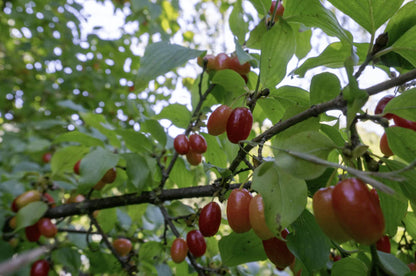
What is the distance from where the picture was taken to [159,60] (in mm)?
833

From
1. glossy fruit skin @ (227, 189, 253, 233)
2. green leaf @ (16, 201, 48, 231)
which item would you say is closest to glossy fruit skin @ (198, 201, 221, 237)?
glossy fruit skin @ (227, 189, 253, 233)

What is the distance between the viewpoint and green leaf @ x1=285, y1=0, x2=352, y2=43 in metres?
0.65

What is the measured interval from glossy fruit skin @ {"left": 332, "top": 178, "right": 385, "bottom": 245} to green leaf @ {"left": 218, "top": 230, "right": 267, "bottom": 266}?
473 millimetres

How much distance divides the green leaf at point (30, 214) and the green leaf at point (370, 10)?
1.17 m

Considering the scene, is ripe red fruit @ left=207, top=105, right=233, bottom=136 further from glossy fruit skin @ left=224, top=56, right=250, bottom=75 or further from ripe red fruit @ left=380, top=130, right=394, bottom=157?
ripe red fruit @ left=380, top=130, right=394, bottom=157

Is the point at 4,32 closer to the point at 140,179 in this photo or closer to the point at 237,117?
the point at 140,179

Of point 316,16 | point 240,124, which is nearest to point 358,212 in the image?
point 240,124

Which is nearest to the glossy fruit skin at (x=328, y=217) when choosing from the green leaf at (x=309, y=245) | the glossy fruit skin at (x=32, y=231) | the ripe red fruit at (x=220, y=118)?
the green leaf at (x=309, y=245)

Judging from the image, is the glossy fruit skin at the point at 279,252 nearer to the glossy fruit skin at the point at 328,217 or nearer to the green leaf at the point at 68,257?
the glossy fruit skin at the point at 328,217

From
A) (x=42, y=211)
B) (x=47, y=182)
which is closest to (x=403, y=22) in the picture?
(x=42, y=211)

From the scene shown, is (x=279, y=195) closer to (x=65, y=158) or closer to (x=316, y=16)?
(x=316, y=16)

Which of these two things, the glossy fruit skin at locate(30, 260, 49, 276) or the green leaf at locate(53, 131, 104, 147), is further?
Answer: the glossy fruit skin at locate(30, 260, 49, 276)

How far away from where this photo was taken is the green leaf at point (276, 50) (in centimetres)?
71

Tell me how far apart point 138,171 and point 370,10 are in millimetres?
805
